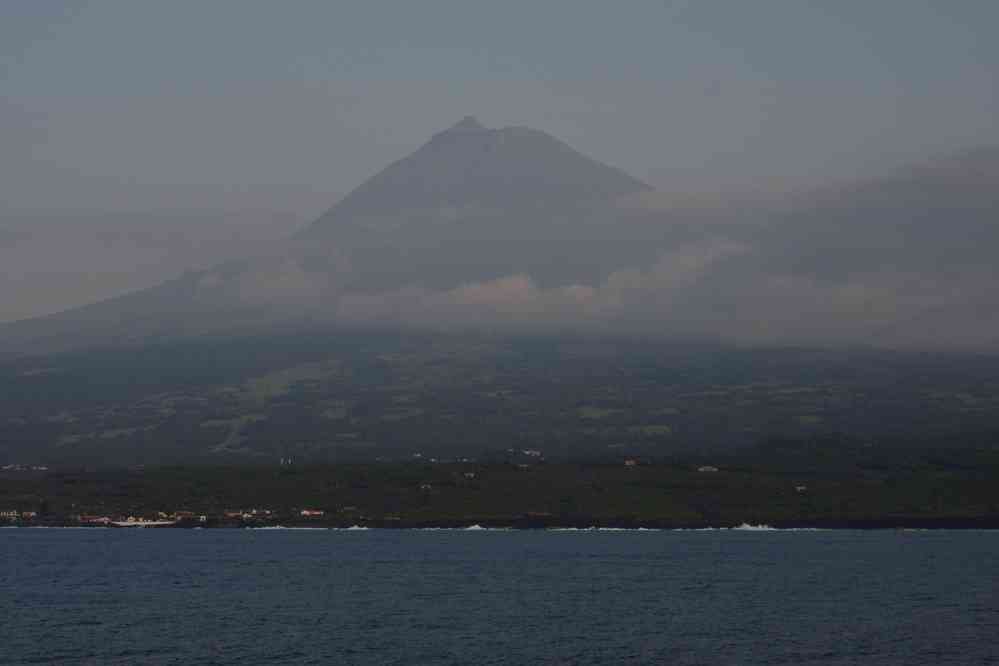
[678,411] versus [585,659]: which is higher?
[678,411]

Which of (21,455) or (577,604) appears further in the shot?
(21,455)

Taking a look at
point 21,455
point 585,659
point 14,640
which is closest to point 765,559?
point 585,659

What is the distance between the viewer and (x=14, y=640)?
5919 cm

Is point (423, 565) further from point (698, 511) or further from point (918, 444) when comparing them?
point (918, 444)

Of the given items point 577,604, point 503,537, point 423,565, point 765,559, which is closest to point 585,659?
point 577,604

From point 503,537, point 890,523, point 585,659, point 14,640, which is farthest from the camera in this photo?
point 890,523

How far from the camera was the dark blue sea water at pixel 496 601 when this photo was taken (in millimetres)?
57469

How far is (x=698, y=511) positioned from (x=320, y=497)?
110 ft

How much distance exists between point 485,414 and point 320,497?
56.8m

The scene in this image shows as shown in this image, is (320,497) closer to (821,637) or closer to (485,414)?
(485,414)

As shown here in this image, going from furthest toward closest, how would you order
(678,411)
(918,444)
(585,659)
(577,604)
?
Answer: (678,411)
(918,444)
(577,604)
(585,659)

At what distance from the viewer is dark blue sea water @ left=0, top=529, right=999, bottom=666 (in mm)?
57469

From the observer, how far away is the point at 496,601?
74.1m

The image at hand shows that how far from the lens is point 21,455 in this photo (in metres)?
182
